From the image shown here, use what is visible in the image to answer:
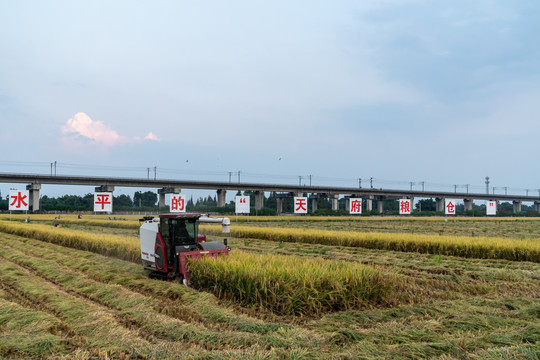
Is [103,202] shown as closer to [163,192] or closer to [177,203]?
[177,203]

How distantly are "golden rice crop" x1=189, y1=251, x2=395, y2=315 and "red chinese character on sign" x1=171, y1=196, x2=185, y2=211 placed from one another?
28547mm

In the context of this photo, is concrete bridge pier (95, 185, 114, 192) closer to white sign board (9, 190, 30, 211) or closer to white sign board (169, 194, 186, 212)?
white sign board (9, 190, 30, 211)

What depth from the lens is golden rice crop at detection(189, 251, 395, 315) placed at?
32.4 ft

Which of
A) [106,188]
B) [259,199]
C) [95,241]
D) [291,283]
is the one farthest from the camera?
[259,199]

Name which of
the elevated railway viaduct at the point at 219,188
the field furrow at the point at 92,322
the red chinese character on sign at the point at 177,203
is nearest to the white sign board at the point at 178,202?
the red chinese character on sign at the point at 177,203

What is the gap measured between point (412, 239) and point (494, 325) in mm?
15496

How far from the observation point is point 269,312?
9734 millimetres

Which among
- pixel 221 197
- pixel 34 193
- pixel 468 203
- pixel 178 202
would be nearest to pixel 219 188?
pixel 221 197

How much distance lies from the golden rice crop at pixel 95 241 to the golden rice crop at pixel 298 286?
8.52 metres

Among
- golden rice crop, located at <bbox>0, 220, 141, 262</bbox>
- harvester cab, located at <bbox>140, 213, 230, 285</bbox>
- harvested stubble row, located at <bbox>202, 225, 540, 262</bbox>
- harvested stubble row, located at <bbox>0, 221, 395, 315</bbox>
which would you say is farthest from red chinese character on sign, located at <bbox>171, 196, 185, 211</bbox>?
harvested stubble row, located at <bbox>0, 221, 395, 315</bbox>

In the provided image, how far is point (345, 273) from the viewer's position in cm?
1064

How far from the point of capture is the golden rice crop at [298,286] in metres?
9.87

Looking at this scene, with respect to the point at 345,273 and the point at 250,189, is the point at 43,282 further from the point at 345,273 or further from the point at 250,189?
the point at 250,189

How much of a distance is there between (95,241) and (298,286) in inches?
603
